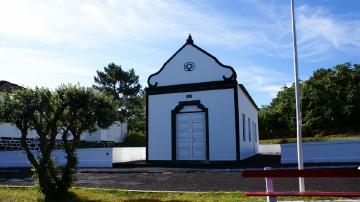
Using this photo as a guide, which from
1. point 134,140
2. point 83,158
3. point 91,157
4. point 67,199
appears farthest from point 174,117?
point 134,140

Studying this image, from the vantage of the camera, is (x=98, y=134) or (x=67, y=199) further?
(x=98, y=134)

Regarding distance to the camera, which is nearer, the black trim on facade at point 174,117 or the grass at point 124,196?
the grass at point 124,196

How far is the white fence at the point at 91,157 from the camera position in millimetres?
21109

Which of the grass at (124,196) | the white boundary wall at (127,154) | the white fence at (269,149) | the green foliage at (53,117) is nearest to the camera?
the grass at (124,196)

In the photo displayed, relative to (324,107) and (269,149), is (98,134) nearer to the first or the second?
(269,149)

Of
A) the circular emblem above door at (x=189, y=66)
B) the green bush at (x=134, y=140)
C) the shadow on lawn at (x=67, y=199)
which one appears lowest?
the shadow on lawn at (x=67, y=199)

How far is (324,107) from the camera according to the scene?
45.0 m

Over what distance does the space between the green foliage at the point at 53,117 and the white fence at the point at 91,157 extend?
9017 mm

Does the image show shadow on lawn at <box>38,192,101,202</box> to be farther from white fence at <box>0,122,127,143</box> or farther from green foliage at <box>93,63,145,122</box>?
green foliage at <box>93,63,145,122</box>

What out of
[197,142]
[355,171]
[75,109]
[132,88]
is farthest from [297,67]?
[132,88]

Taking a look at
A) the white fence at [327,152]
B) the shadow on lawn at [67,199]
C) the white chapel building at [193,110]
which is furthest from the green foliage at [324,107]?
the shadow on lawn at [67,199]

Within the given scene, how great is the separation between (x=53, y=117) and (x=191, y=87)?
1096cm

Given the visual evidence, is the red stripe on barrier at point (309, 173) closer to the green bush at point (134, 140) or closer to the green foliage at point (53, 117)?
the green foliage at point (53, 117)

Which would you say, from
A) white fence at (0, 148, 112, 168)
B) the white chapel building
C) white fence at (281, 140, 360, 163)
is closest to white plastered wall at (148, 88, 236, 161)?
the white chapel building
